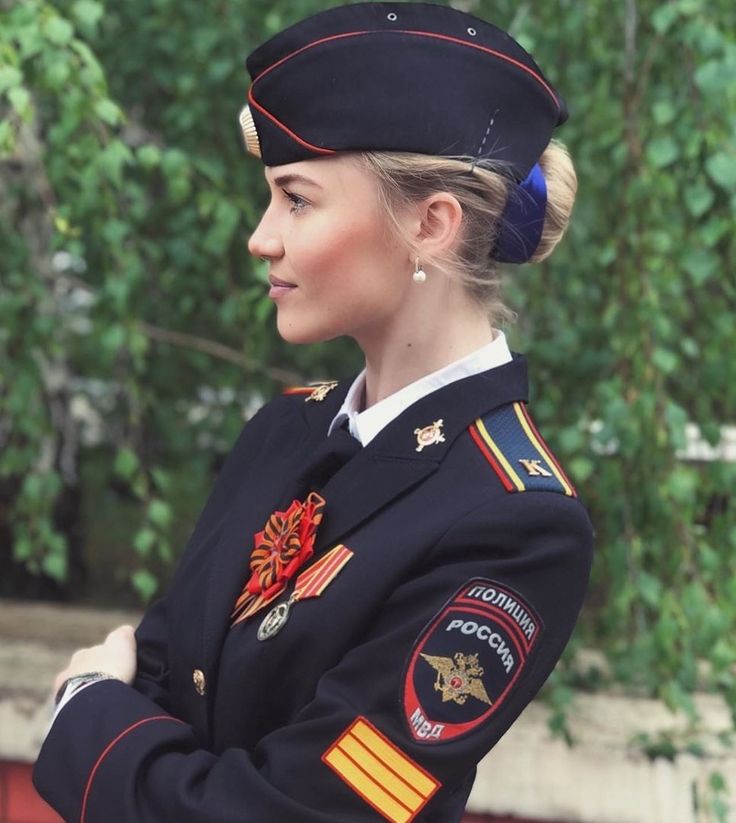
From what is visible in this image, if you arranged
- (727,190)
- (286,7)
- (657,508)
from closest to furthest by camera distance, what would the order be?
(727,190), (657,508), (286,7)

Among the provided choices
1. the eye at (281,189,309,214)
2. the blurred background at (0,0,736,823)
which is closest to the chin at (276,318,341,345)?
the eye at (281,189,309,214)

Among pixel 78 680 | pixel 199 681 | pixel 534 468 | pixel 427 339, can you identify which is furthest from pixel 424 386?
pixel 78 680

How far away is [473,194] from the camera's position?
1428 millimetres

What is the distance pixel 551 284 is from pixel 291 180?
1628 millimetres

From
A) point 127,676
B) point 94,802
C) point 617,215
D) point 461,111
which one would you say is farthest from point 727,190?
point 94,802

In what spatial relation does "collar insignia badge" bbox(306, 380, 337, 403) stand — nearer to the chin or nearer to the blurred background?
the chin

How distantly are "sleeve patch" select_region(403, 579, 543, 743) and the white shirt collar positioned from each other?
250 mm

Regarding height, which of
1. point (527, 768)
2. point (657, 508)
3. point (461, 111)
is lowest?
point (527, 768)

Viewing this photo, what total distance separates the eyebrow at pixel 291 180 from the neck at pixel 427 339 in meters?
0.15

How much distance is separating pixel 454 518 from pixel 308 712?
0.22 metres

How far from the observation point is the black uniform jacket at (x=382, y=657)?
1.32 m

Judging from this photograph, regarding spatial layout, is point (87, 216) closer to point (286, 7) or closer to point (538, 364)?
point (286, 7)

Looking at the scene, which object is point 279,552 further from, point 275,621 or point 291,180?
point 291,180

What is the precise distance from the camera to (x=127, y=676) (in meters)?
1.61
